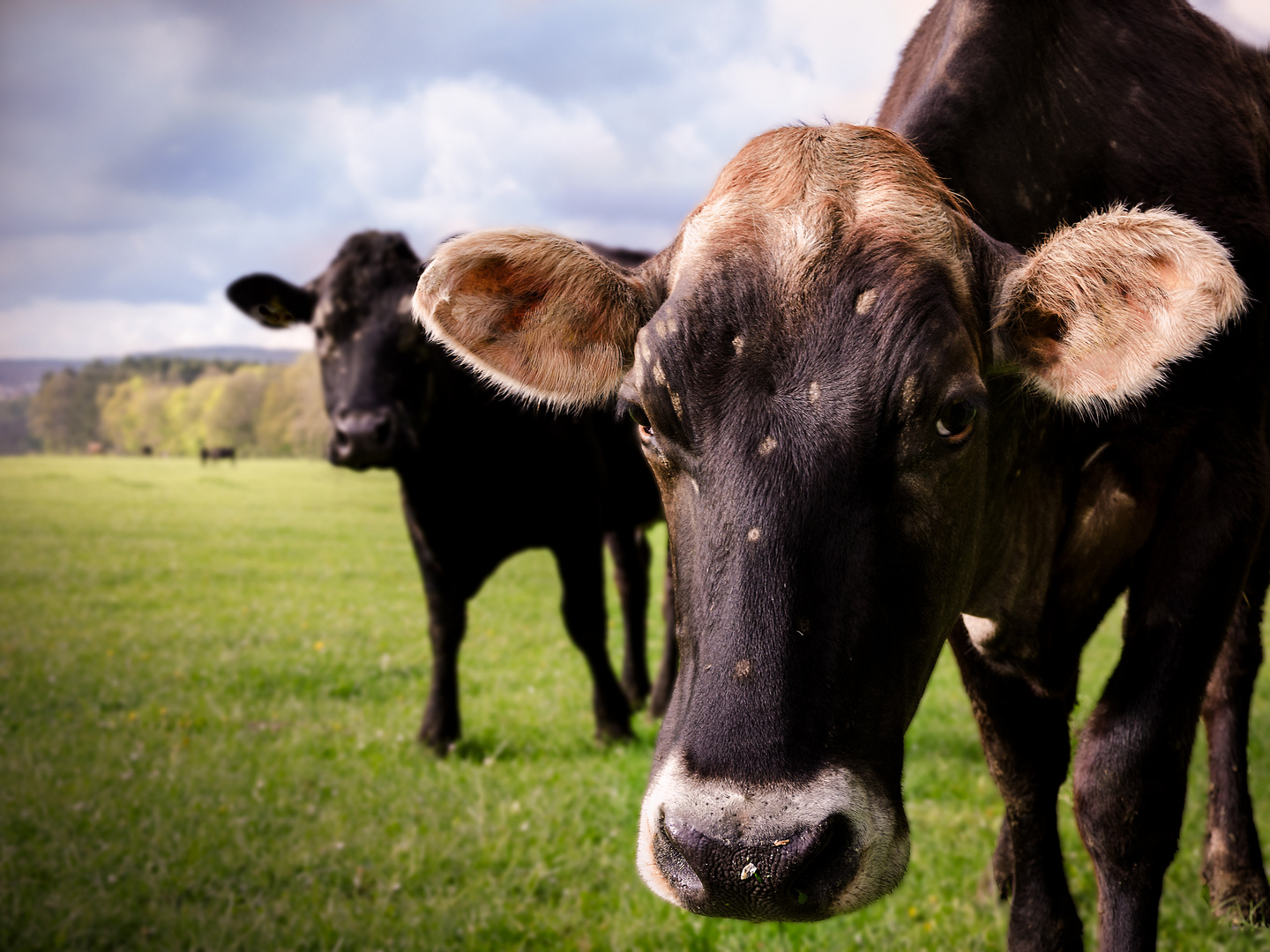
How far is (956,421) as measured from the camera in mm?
1917

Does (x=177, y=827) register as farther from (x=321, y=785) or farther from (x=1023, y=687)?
(x=1023, y=687)

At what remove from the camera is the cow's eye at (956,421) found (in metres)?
1.88

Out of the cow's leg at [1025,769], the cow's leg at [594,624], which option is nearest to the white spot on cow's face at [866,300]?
the cow's leg at [1025,769]

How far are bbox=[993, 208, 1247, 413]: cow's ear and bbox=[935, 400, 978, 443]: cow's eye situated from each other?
1.05 feet

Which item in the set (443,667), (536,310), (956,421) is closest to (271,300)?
(443,667)

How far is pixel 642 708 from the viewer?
7309 mm

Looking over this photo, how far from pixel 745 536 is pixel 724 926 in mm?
2486

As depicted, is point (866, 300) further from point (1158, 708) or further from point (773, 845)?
point (1158, 708)

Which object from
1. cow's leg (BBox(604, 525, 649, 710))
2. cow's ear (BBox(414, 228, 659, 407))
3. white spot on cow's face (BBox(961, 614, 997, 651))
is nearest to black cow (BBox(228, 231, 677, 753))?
cow's leg (BBox(604, 525, 649, 710))

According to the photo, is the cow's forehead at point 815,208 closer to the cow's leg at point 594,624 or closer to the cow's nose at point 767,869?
the cow's nose at point 767,869

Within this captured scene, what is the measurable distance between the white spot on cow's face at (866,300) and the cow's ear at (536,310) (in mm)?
605

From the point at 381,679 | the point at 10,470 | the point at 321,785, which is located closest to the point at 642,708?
the point at 381,679

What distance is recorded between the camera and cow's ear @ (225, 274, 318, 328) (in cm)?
590

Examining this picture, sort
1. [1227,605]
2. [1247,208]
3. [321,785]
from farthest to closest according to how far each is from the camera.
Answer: [321,785] → [1247,208] → [1227,605]
